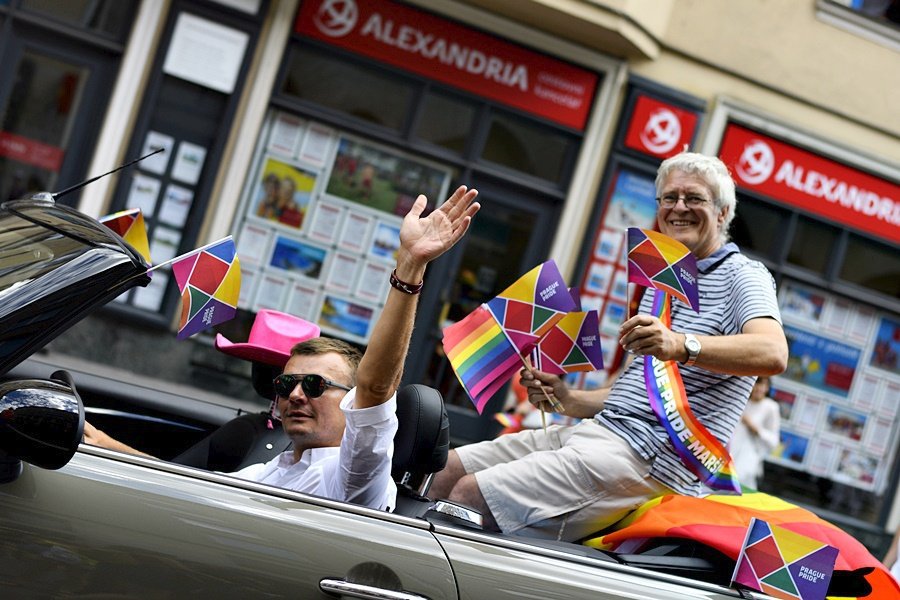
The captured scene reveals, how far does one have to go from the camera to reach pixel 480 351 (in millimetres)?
3582

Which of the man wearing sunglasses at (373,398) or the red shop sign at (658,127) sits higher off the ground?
the red shop sign at (658,127)

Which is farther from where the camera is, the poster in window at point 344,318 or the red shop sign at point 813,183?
the red shop sign at point 813,183

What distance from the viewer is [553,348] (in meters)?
3.77

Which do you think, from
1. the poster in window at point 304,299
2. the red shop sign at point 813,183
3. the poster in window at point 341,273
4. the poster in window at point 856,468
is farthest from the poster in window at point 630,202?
the poster in window at point 856,468

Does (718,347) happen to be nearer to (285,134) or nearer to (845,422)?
(285,134)

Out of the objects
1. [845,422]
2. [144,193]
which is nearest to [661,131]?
[845,422]

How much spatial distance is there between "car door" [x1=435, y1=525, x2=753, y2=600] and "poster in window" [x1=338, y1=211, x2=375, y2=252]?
8076 millimetres

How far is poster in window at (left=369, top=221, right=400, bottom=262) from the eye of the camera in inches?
429

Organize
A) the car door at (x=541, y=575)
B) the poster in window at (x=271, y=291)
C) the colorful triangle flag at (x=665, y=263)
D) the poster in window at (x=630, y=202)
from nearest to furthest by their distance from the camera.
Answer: the car door at (x=541, y=575), the colorful triangle flag at (x=665, y=263), the poster in window at (x=271, y=291), the poster in window at (x=630, y=202)

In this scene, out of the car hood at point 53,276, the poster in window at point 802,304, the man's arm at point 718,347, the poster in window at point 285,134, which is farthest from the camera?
the poster in window at point 802,304

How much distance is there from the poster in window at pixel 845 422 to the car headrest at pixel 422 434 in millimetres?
10060

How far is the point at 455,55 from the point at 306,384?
7.81 m

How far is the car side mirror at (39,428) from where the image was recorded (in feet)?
6.95

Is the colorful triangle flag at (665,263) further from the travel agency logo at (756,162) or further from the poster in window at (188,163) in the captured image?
the travel agency logo at (756,162)
